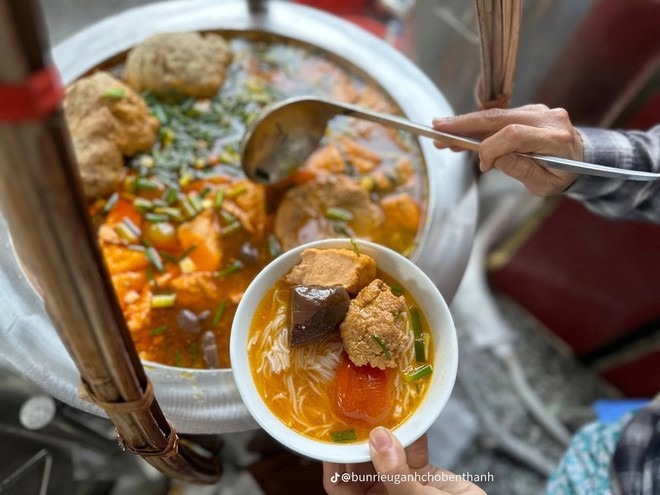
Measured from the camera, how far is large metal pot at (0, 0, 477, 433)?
1.47m

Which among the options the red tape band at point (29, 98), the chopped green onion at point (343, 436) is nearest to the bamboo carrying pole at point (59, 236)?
the red tape band at point (29, 98)

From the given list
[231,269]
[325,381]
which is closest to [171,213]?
[231,269]

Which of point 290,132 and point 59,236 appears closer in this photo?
point 59,236

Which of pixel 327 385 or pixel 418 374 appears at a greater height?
pixel 418 374

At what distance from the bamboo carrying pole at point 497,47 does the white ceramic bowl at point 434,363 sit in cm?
64

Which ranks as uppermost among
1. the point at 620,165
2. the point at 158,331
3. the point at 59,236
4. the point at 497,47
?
the point at 497,47

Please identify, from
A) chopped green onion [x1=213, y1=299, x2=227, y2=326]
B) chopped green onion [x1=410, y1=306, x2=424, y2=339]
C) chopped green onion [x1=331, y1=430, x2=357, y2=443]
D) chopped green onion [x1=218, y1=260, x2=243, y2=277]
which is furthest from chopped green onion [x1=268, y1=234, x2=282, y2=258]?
chopped green onion [x1=331, y1=430, x2=357, y2=443]

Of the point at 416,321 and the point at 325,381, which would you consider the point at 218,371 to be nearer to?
the point at 325,381

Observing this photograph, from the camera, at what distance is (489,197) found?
3.63 metres

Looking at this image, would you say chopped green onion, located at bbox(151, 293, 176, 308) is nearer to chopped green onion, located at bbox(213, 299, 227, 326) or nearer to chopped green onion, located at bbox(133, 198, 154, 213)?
chopped green onion, located at bbox(213, 299, 227, 326)

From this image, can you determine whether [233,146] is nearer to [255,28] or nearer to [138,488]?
[255,28]

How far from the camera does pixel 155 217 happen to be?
5.97ft

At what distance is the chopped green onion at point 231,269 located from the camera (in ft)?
5.80

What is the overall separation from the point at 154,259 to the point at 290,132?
0.63m
